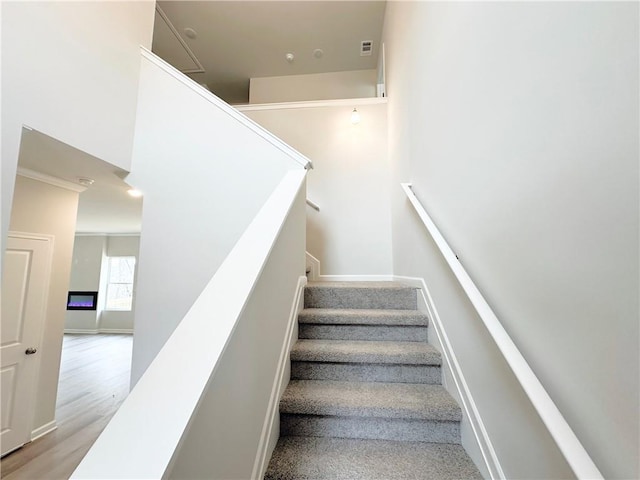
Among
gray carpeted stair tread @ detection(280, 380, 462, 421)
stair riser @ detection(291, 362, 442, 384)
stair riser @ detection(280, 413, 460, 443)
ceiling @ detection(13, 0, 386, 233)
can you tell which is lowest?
stair riser @ detection(280, 413, 460, 443)

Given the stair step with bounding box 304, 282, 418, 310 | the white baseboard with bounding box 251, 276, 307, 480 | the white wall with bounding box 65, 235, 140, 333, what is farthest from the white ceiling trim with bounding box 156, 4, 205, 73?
the white wall with bounding box 65, 235, 140, 333

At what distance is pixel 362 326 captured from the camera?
6.00 ft

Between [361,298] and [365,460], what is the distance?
3.50ft

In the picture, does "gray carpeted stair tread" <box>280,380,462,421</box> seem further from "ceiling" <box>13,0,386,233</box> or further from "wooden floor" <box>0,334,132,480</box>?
"wooden floor" <box>0,334,132,480</box>

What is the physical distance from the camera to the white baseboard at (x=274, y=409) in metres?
1.08

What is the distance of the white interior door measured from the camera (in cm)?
278

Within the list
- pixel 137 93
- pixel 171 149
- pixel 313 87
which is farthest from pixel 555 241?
pixel 313 87

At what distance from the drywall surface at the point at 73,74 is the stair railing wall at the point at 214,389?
1.62m

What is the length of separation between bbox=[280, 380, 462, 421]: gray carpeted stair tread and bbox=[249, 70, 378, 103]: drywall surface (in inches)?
181

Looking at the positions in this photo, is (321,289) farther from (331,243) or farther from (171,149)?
(171,149)

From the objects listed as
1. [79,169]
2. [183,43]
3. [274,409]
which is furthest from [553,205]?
[183,43]

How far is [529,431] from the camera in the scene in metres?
0.82

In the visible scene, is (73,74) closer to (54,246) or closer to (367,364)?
(54,246)

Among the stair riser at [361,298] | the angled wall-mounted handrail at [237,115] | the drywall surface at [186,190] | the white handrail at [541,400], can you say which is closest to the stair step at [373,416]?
the white handrail at [541,400]
